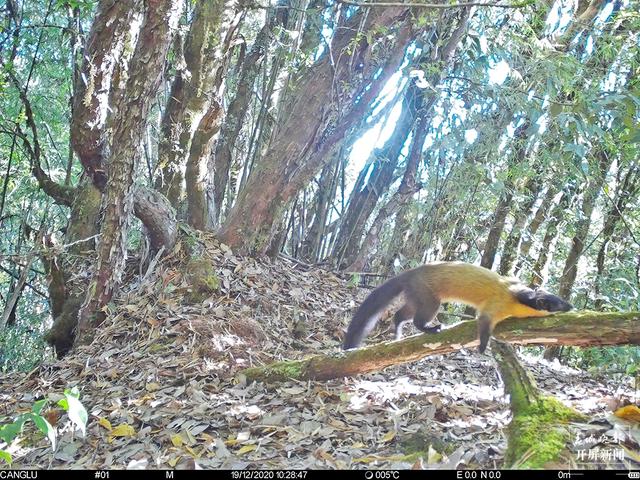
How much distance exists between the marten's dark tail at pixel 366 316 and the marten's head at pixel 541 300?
3.22ft

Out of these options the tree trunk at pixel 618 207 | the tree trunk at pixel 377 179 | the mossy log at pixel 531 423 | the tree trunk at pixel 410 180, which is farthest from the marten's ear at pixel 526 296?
the tree trunk at pixel 618 207

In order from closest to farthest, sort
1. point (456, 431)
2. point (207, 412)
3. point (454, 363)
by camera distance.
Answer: point (456, 431)
point (207, 412)
point (454, 363)

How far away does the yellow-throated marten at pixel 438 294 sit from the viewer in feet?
14.3

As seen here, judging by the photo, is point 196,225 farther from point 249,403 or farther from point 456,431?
point 456,431

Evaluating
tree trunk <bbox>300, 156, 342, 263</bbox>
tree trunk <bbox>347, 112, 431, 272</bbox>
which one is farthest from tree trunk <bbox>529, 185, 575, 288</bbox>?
tree trunk <bbox>300, 156, 342, 263</bbox>

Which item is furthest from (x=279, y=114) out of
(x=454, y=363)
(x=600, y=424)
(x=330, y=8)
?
(x=600, y=424)

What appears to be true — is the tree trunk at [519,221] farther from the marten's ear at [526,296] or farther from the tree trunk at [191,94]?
the tree trunk at [191,94]

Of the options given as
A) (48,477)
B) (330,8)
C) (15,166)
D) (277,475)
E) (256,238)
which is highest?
(330,8)

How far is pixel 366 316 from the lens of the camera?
4.61m

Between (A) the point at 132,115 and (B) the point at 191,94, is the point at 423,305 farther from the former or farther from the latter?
(B) the point at 191,94

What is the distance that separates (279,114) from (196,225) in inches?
66.2

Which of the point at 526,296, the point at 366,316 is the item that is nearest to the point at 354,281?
the point at 366,316

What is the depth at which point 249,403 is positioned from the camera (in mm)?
3795

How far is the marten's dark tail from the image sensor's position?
4.58 metres
